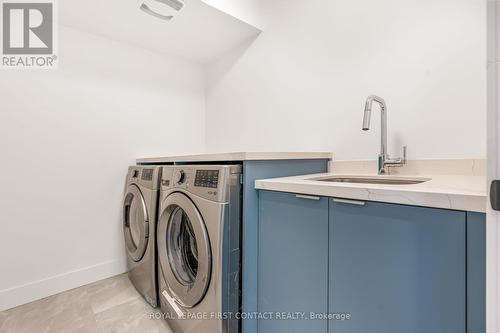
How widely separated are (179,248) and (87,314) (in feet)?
2.44

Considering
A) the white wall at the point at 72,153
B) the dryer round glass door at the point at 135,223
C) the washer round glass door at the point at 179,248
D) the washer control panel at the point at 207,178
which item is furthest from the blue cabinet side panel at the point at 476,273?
the white wall at the point at 72,153

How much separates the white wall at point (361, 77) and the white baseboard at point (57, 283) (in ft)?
4.97

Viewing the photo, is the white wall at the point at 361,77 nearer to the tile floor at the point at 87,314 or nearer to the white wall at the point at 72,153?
the white wall at the point at 72,153

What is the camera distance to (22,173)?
1.65 metres

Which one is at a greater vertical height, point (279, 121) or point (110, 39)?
point (110, 39)

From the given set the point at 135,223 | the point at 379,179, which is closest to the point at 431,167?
the point at 379,179

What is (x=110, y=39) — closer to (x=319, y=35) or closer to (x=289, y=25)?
(x=289, y=25)

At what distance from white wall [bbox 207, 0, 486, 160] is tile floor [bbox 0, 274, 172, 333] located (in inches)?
57.7

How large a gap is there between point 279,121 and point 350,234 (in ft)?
4.20

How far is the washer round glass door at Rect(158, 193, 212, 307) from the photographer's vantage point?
3.92ft

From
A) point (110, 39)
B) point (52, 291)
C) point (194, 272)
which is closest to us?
point (194, 272)

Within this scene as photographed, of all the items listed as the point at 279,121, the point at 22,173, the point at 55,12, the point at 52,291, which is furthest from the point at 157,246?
the point at 55,12

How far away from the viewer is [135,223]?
1847mm

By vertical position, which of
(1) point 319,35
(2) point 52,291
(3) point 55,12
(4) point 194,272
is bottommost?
(2) point 52,291
